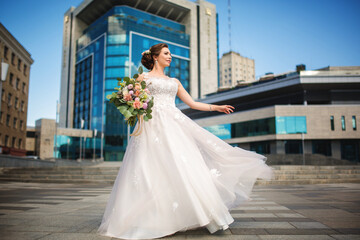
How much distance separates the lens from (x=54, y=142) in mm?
57844

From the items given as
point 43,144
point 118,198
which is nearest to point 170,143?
point 118,198

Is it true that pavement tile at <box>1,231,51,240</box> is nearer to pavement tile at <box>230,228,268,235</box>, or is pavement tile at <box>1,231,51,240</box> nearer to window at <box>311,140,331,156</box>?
pavement tile at <box>230,228,268,235</box>

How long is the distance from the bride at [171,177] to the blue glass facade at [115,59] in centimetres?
5560

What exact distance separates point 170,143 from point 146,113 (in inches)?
20.8

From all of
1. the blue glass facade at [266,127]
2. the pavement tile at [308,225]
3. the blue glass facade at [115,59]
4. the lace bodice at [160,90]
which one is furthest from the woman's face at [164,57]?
the blue glass facade at [115,59]

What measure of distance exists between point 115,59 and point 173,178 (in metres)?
60.5

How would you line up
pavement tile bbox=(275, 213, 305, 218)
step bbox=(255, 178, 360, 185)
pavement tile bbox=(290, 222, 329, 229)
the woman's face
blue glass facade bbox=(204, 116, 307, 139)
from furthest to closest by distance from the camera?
blue glass facade bbox=(204, 116, 307, 139) → step bbox=(255, 178, 360, 185) → pavement tile bbox=(275, 213, 305, 218) → the woman's face → pavement tile bbox=(290, 222, 329, 229)

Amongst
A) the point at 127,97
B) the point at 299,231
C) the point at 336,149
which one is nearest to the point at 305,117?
the point at 336,149

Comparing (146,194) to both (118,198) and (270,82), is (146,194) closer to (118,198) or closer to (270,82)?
(118,198)

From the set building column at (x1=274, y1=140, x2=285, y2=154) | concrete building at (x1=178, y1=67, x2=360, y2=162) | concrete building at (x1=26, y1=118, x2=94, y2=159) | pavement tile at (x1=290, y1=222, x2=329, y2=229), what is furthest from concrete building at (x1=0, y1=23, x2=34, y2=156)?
pavement tile at (x1=290, y1=222, x2=329, y2=229)

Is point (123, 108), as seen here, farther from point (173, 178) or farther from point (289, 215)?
point (289, 215)

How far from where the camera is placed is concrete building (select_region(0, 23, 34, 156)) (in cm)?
3509

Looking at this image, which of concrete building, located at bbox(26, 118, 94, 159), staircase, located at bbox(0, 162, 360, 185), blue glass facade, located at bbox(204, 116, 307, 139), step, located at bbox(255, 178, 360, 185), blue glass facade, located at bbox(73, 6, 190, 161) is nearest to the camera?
step, located at bbox(255, 178, 360, 185)

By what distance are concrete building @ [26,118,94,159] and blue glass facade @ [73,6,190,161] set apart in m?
2.35
